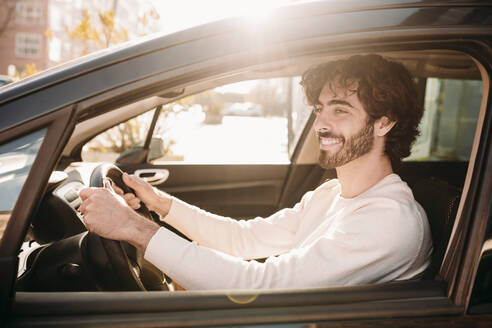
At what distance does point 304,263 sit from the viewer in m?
1.27

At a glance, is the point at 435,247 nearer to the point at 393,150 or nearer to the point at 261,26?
the point at 393,150

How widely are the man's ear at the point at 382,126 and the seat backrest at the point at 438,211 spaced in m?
0.30

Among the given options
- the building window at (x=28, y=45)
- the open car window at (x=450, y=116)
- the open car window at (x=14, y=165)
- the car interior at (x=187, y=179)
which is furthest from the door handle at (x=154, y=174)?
the building window at (x=28, y=45)

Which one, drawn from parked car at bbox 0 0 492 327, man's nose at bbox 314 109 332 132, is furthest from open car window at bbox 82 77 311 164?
parked car at bbox 0 0 492 327

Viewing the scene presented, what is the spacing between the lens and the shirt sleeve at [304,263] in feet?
4.05

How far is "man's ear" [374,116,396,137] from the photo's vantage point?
5.32ft

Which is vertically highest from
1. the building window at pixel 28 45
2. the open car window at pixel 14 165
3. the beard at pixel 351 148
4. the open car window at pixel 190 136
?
the open car window at pixel 14 165

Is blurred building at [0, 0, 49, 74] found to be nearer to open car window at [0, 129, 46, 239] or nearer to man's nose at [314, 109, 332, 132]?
man's nose at [314, 109, 332, 132]

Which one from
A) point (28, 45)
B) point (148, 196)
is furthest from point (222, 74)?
point (28, 45)

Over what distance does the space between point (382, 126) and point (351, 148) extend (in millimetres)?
171

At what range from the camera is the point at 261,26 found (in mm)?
1042

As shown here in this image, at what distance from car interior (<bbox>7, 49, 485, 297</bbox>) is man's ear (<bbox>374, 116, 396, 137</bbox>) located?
0.98ft

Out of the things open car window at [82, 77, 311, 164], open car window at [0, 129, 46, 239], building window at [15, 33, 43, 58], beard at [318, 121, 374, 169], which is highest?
open car window at [0, 129, 46, 239]

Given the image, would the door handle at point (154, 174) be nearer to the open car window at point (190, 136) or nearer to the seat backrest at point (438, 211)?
the open car window at point (190, 136)
